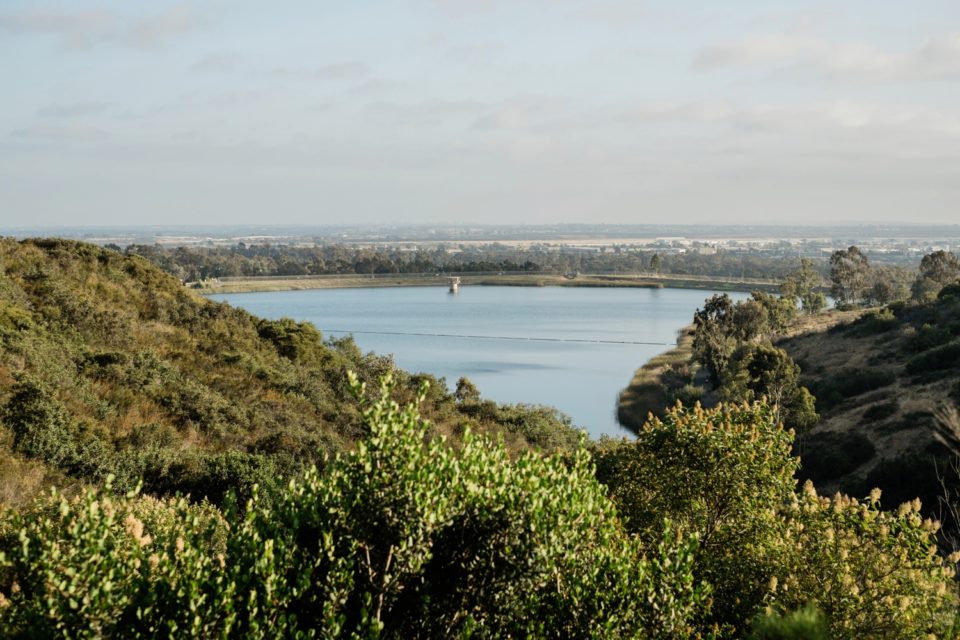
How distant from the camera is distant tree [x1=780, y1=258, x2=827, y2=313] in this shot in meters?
68.6

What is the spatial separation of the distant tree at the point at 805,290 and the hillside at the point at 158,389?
1881 inches

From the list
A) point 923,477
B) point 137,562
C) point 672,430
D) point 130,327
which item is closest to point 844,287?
point 923,477

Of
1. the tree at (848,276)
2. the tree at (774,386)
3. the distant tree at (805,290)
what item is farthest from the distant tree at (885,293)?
the tree at (774,386)

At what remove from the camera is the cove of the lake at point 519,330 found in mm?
45312

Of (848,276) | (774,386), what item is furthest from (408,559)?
(848,276)

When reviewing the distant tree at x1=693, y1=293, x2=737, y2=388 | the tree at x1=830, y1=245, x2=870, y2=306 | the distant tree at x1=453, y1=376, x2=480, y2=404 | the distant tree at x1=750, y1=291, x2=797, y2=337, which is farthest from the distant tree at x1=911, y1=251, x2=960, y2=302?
the distant tree at x1=453, y1=376, x2=480, y2=404

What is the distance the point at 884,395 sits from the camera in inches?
1108

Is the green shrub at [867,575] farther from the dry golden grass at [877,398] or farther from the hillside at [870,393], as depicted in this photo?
the dry golden grass at [877,398]

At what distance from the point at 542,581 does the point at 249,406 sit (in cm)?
1419

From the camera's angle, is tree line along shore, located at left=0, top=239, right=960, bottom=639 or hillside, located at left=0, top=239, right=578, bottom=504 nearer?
tree line along shore, located at left=0, top=239, right=960, bottom=639

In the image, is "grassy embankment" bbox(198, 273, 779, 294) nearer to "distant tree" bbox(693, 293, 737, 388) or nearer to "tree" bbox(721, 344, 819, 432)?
"distant tree" bbox(693, 293, 737, 388)

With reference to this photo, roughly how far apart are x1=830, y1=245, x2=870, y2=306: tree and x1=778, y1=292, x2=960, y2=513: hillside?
1237 inches

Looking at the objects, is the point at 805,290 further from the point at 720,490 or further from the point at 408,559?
the point at 408,559

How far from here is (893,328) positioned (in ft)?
134
